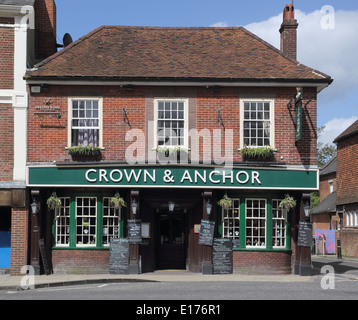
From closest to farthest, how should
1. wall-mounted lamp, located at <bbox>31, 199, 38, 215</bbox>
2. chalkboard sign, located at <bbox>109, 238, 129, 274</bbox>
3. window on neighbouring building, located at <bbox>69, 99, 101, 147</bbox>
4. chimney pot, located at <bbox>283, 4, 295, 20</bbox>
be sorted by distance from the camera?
wall-mounted lamp, located at <bbox>31, 199, 38, 215</bbox>, chalkboard sign, located at <bbox>109, 238, 129, 274</bbox>, window on neighbouring building, located at <bbox>69, 99, 101, 147</bbox>, chimney pot, located at <bbox>283, 4, 295, 20</bbox>

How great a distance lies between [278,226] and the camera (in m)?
21.7

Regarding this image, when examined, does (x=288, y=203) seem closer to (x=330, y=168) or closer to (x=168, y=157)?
(x=168, y=157)

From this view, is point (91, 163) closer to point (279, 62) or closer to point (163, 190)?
point (163, 190)

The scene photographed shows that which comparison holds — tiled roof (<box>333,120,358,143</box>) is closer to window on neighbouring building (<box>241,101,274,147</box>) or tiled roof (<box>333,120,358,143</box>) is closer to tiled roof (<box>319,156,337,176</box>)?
tiled roof (<box>319,156,337,176</box>)

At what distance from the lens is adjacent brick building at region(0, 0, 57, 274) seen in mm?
20938

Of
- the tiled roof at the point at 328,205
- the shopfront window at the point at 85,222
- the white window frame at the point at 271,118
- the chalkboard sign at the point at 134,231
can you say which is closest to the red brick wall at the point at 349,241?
the tiled roof at the point at 328,205

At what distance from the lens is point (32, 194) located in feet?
69.0

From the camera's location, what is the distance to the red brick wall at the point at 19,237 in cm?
2089

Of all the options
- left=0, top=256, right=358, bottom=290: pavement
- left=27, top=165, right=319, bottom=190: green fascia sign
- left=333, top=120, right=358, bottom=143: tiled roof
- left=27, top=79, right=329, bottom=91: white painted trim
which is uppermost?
left=333, top=120, right=358, bottom=143: tiled roof

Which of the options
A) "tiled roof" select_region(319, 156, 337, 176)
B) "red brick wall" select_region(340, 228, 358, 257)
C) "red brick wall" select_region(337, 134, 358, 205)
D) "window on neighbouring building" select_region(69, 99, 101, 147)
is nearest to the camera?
"window on neighbouring building" select_region(69, 99, 101, 147)

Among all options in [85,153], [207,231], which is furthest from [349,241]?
[85,153]

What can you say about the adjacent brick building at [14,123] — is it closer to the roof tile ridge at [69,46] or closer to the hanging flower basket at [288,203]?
the roof tile ridge at [69,46]

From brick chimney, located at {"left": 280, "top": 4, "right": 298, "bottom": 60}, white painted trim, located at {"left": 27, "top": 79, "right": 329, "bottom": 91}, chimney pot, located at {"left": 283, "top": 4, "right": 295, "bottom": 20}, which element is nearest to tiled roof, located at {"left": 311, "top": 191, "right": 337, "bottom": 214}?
brick chimney, located at {"left": 280, "top": 4, "right": 298, "bottom": 60}

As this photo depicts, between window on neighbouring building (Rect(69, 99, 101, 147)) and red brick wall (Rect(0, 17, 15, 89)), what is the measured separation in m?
2.22
